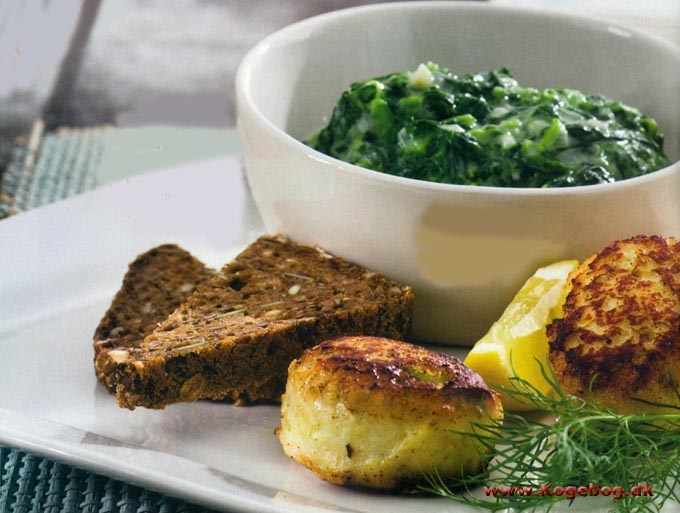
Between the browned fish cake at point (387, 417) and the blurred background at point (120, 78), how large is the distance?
2.22 meters

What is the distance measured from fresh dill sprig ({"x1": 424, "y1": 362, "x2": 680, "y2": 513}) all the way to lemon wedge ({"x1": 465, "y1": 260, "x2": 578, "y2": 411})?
0.22 meters

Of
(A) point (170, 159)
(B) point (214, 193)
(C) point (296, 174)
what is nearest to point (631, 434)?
(C) point (296, 174)

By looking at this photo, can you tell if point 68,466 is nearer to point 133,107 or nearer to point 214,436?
point 214,436

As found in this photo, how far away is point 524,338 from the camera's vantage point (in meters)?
2.95

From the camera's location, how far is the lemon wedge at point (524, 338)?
2896 mm

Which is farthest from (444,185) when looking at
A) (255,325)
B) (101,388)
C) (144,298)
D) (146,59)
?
(146,59)

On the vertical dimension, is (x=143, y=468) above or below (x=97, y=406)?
above

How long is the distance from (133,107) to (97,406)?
3.57 meters

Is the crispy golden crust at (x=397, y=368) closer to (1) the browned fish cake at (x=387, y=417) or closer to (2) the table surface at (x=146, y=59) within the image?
(1) the browned fish cake at (x=387, y=417)

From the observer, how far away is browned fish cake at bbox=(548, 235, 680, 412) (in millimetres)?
2646

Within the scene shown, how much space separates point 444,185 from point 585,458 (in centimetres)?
96

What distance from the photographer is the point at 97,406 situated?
294 centimetres

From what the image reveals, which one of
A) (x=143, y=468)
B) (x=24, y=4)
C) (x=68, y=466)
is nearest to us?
(x=143, y=468)

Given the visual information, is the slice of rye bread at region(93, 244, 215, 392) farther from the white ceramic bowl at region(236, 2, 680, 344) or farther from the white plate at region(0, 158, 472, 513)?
the white ceramic bowl at region(236, 2, 680, 344)
